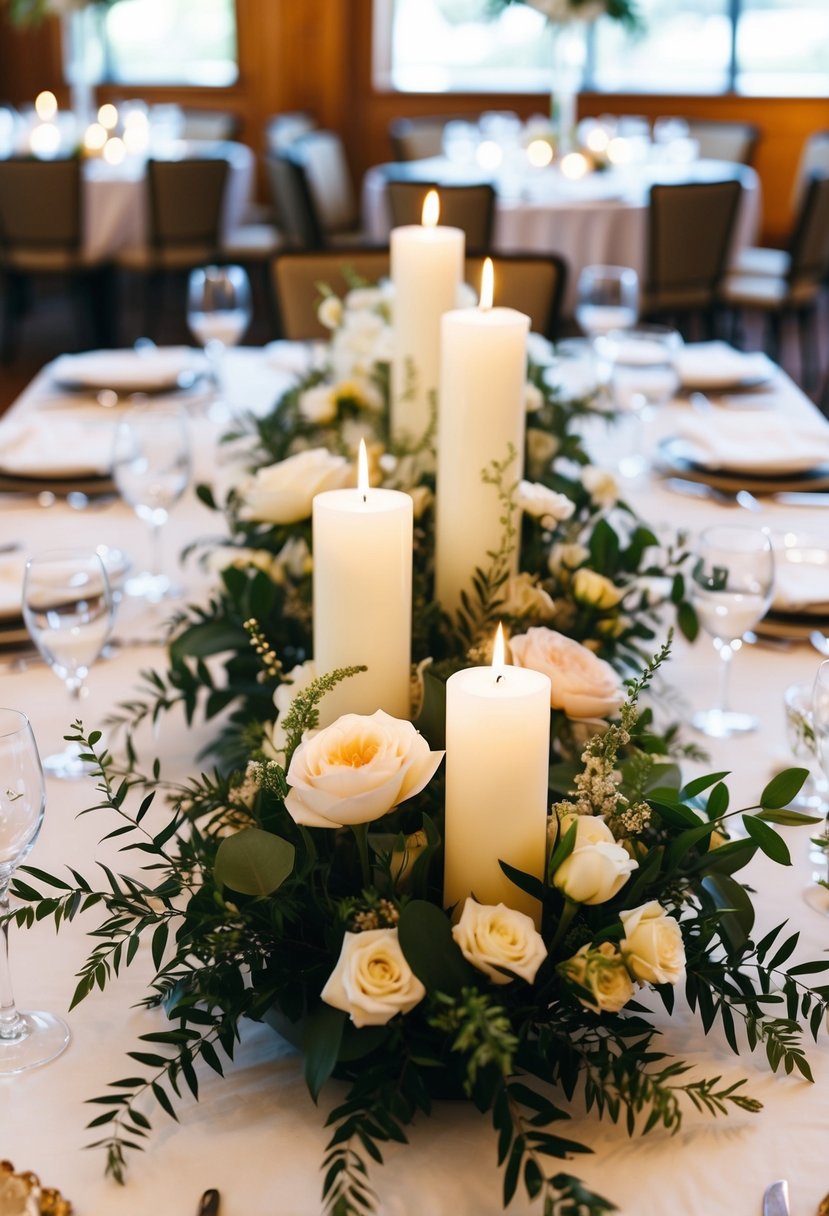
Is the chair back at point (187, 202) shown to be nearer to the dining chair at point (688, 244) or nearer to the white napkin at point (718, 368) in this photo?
the dining chair at point (688, 244)

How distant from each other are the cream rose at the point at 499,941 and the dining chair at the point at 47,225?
16.7 feet

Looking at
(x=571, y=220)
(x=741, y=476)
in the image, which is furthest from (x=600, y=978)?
(x=571, y=220)

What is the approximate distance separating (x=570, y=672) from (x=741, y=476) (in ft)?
3.70

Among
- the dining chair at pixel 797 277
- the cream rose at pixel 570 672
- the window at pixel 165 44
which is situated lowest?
the dining chair at pixel 797 277

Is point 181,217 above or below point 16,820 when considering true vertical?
below

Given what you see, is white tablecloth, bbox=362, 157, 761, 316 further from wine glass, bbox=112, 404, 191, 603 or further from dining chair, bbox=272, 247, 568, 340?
wine glass, bbox=112, 404, 191, 603

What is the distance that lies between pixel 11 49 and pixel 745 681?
7827 mm

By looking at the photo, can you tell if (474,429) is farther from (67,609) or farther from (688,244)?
(688,244)

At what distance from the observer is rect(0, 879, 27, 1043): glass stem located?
85 centimetres

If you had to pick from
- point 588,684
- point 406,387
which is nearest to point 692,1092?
point 588,684

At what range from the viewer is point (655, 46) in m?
8.02

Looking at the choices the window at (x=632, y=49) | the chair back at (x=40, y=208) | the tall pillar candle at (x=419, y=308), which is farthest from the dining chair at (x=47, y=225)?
the tall pillar candle at (x=419, y=308)

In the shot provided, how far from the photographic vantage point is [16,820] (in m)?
0.83

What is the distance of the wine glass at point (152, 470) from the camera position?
1.63m
